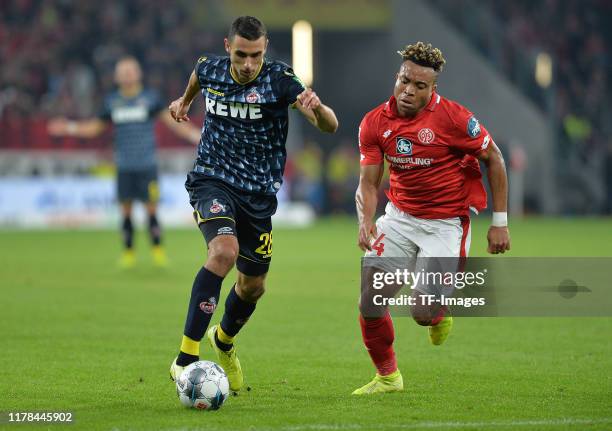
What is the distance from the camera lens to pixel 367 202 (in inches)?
266

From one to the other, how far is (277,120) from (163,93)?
22206 millimetres

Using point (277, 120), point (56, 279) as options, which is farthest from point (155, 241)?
point (277, 120)

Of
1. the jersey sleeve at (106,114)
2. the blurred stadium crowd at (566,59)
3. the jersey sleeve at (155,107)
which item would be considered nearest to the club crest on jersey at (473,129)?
the jersey sleeve at (155,107)

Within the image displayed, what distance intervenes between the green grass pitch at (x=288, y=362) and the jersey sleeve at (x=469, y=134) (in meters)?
1.48

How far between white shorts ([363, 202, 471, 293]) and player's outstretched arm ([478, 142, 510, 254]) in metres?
0.35

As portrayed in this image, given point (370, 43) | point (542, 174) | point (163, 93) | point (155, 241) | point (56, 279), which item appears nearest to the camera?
point (56, 279)

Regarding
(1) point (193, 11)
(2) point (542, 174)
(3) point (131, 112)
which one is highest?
(1) point (193, 11)

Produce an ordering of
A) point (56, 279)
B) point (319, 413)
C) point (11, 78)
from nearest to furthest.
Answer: point (319, 413), point (56, 279), point (11, 78)

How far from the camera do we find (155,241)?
15.0 meters

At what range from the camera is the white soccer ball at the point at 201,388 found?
238 inches

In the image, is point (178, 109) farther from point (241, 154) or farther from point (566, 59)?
point (566, 59)

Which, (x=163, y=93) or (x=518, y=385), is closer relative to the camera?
(x=518, y=385)

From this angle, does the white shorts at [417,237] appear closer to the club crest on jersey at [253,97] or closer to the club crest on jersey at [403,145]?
the club crest on jersey at [403,145]

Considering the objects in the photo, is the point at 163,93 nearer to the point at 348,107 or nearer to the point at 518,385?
the point at 348,107
